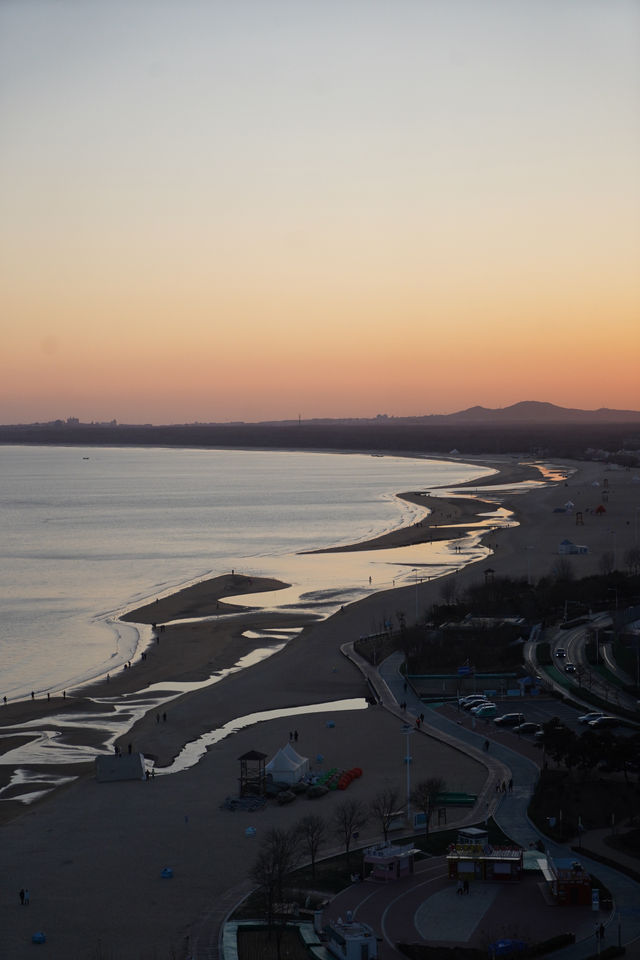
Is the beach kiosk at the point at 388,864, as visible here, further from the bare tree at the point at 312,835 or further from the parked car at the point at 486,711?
the parked car at the point at 486,711

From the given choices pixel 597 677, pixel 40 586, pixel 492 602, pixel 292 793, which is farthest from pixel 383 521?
pixel 292 793

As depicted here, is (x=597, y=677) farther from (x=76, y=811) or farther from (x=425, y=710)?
(x=76, y=811)

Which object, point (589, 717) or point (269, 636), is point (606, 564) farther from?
point (589, 717)

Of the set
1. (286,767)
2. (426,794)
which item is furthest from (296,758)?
(426,794)

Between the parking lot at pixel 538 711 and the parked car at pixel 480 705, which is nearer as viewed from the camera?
the parking lot at pixel 538 711

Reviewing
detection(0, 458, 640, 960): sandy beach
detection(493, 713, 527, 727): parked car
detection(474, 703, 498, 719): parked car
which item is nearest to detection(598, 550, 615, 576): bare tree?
detection(0, 458, 640, 960): sandy beach

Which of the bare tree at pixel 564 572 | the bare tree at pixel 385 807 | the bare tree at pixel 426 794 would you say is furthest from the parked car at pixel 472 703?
the bare tree at pixel 564 572
